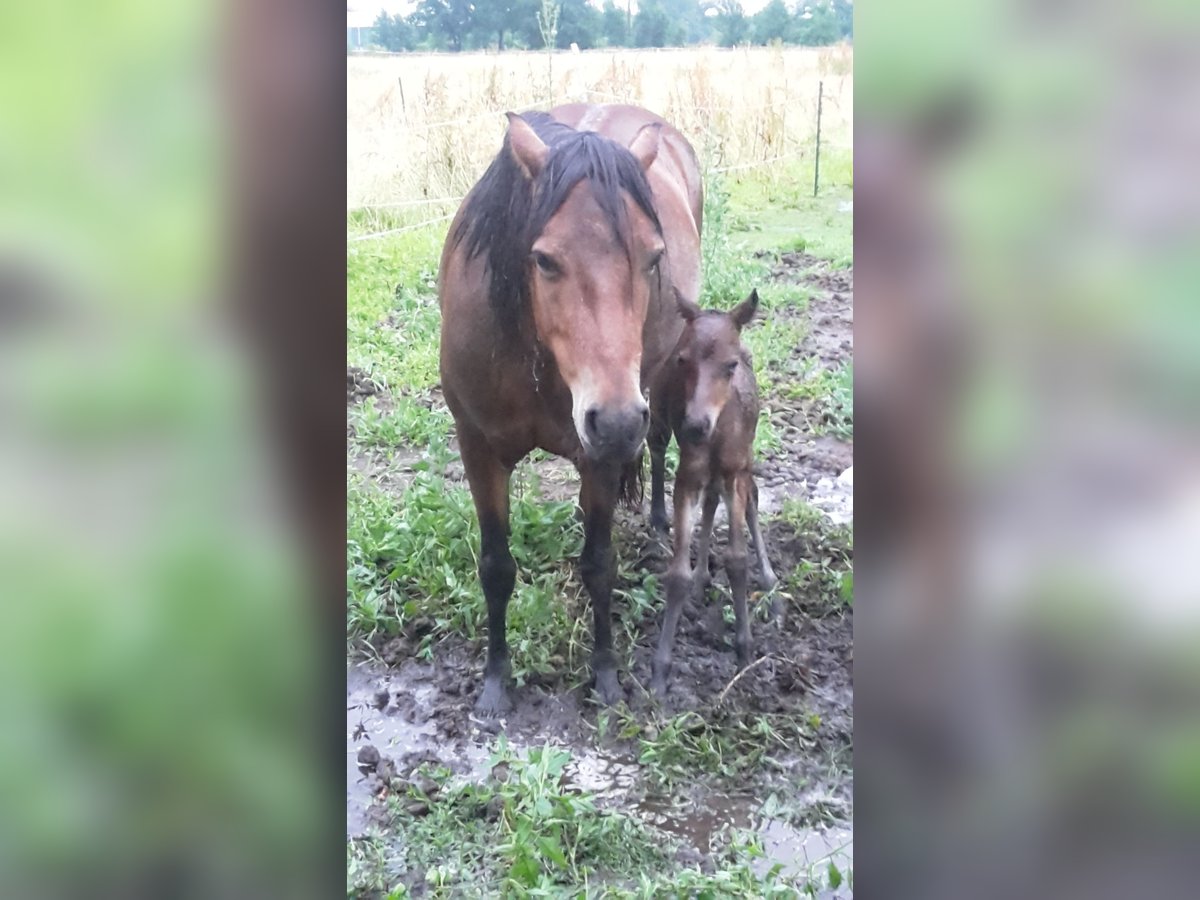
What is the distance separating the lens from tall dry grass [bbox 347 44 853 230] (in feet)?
6.90

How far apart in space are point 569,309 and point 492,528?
0.51m

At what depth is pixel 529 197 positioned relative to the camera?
212 centimetres

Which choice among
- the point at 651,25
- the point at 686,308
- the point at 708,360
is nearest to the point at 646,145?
the point at 651,25

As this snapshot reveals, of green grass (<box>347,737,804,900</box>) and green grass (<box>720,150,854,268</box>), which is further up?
green grass (<box>720,150,854,268</box>)

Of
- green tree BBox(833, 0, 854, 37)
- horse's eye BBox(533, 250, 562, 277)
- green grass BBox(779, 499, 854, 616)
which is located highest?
green tree BBox(833, 0, 854, 37)

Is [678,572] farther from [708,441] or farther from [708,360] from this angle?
[708,360]

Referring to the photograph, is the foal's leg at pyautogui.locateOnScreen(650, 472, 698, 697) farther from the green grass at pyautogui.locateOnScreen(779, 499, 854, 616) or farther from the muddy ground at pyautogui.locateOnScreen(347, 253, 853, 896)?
the green grass at pyautogui.locateOnScreen(779, 499, 854, 616)

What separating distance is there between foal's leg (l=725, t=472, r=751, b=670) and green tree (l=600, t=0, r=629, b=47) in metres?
0.93

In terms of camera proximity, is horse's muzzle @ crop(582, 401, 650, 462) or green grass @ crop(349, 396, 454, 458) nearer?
horse's muzzle @ crop(582, 401, 650, 462)
